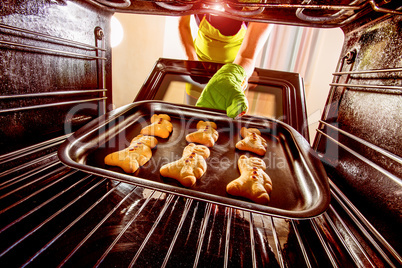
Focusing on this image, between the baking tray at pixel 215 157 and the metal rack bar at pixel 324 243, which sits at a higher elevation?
the baking tray at pixel 215 157

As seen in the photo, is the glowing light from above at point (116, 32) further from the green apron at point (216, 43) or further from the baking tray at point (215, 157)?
the baking tray at point (215, 157)

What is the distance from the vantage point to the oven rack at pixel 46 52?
749mm

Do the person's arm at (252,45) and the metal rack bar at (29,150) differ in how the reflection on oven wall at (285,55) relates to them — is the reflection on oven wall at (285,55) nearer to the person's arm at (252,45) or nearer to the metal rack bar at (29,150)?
the person's arm at (252,45)

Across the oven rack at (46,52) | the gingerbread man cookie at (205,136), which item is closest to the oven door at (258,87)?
the oven rack at (46,52)

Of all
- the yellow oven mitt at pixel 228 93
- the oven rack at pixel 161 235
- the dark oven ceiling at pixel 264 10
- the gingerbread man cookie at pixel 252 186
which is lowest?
the oven rack at pixel 161 235

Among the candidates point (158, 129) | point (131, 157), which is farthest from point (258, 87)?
point (131, 157)

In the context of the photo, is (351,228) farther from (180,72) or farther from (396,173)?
(180,72)

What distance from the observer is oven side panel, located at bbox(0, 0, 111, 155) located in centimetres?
77

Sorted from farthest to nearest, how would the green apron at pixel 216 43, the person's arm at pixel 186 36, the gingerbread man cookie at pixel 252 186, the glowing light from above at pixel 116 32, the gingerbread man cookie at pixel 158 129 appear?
the glowing light from above at pixel 116 32, the person's arm at pixel 186 36, the green apron at pixel 216 43, the gingerbread man cookie at pixel 158 129, the gingerbread man cookie at pixel 252 186

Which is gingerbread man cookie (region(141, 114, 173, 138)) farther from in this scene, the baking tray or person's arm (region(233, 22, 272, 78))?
person's arm (region(233, 22, 272, 78))

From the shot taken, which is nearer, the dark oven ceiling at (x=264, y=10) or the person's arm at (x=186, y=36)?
the dark oven ceiling at (x=264, y=10)

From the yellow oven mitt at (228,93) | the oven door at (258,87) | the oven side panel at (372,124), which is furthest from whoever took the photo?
Result: the oven door at (258,87)

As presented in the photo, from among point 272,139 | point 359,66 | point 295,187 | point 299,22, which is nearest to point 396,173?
point 295,187

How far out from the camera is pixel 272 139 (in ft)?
4.30
